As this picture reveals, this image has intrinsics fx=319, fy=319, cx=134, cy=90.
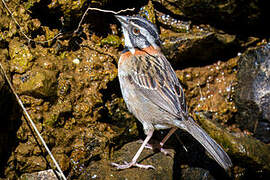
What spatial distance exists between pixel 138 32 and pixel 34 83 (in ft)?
5.99

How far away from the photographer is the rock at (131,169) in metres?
4.78

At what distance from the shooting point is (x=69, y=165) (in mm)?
5027

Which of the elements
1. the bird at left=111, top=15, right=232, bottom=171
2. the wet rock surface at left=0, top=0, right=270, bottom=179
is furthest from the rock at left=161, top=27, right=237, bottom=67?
the bird at left=111, top=15, right=232, bottom=171

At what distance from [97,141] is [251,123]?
3.14 m

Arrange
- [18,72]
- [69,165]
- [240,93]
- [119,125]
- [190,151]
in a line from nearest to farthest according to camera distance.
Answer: [18,72], [69,165], [119,125], [190,151], [240,93]

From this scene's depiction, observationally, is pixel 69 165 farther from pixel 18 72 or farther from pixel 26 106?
pixel 18 72

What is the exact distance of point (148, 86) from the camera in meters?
4.96

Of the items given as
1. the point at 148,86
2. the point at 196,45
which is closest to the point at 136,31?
the point at 148,86

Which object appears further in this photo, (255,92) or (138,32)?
(255,92)

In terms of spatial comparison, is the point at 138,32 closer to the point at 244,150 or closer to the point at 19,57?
the point at 19,57

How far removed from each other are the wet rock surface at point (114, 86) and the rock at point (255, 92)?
0.02 m

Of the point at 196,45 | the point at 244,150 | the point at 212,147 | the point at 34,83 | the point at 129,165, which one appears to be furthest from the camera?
the point at 196,45

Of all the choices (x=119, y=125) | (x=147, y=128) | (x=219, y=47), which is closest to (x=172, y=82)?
(x=147, y=128)

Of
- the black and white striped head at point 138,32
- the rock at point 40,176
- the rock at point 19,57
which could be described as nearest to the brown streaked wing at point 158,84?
the black and white striped head at point 138,32
